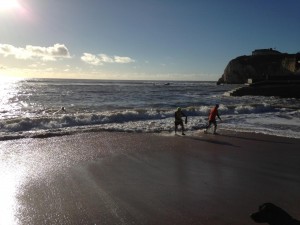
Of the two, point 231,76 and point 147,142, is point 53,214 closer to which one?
point 147,142

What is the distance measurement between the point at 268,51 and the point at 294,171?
13910 cm

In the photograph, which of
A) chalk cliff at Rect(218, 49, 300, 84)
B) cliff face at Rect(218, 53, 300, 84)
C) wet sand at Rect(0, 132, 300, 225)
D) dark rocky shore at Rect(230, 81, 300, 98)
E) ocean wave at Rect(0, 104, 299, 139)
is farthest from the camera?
chalk cliff at Rect(218, 49, 300, 84)

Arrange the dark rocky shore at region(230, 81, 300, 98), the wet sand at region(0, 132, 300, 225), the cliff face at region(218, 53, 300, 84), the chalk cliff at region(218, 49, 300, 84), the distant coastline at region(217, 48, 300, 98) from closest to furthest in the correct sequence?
1. the wet sand at region(0, 132, 300, 225)
2. the dark rocky shore at region(230, 81, 300, 98)
3. the distant coastline at region(217, 48, 300, 98)
4. the cliff face at region(218, 53, 300, 84)
5. the chalk cliff at region(218, 49, 300, 84)

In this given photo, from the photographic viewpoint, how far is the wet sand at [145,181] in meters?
6.93

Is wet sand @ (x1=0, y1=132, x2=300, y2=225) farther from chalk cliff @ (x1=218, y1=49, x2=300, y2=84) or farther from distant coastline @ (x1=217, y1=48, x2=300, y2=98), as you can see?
chalk cliff @ (x1=218, y1=49, x2=300, y2=84)

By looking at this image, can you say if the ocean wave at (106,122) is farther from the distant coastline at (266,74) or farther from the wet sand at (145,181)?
the distant coastline at (266,74)

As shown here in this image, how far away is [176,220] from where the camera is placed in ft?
21.8

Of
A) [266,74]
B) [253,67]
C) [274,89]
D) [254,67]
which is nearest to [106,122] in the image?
[274,89]

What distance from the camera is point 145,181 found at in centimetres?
904

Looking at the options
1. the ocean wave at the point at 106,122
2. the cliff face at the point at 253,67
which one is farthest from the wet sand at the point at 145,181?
the cliff face at the point at 253,67

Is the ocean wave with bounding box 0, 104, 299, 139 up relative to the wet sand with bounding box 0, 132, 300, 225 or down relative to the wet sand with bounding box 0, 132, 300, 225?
down

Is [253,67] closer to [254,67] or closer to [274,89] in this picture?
[254,67]

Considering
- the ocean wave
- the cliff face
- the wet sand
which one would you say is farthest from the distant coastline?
the wet sand

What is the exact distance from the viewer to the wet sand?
6.93 m
